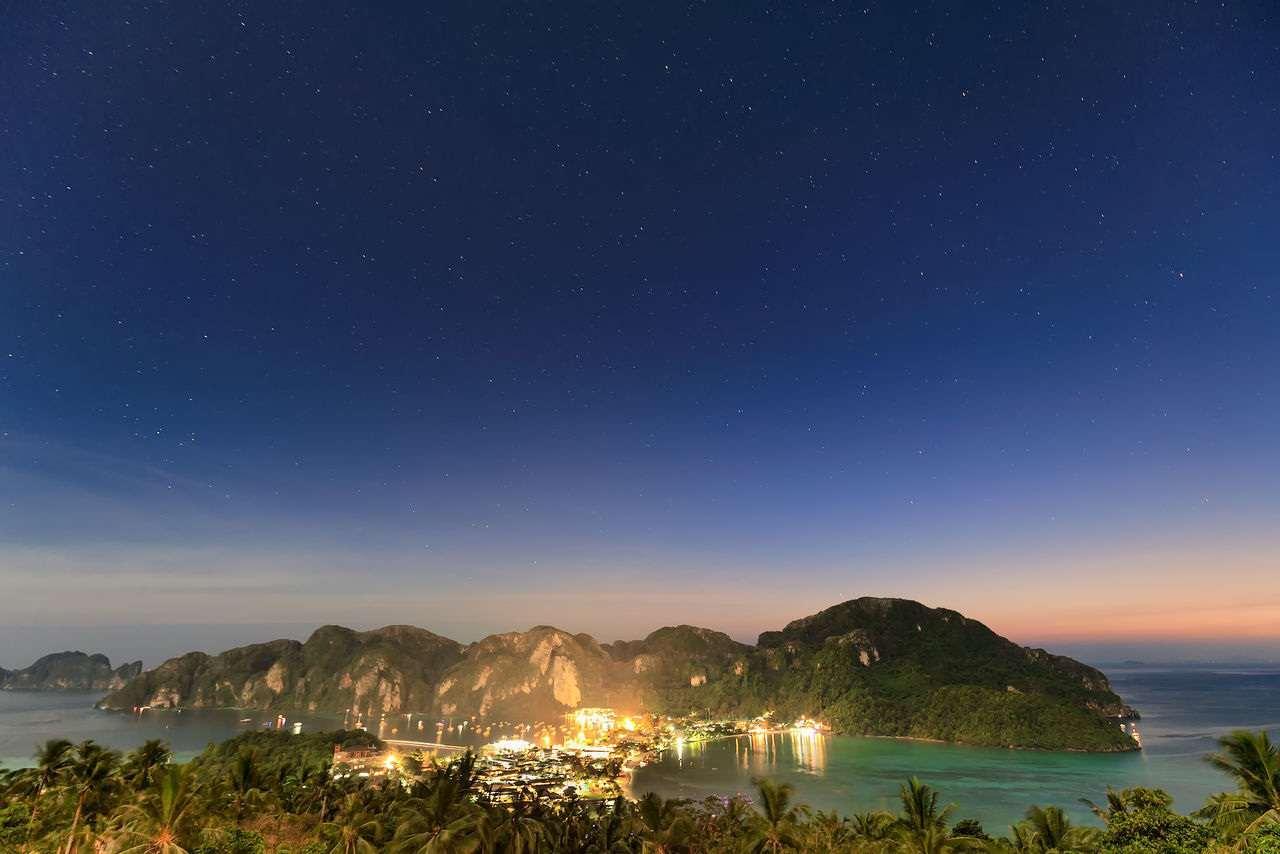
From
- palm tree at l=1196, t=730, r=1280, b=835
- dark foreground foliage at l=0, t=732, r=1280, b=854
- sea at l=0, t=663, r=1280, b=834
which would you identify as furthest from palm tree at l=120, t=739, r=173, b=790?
palm tree at l=1196, t=730, r=1280, b=835

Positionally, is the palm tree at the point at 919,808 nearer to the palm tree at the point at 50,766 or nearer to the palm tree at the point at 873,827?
the palm tree at the point at 873,827

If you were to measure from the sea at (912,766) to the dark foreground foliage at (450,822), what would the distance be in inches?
1305

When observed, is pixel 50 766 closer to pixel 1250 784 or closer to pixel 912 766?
pixel 1250 784

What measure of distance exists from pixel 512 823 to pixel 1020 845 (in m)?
25.1

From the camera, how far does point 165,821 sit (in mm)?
21031

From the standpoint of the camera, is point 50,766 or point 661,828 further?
point 50,766

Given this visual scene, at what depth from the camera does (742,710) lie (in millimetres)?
175750

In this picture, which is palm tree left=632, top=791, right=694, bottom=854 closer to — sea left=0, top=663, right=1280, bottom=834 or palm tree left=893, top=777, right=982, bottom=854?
palm tree left=893, top=777, right=982, bottom=854

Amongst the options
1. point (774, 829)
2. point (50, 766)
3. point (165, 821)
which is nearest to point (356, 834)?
point (165, 821)

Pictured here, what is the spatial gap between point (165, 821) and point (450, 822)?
10.3 m

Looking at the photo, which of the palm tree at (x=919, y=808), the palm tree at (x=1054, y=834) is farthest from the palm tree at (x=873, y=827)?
the palm tree at (x=1054, y=834)

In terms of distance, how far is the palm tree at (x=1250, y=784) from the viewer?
Result: 21609 millimetres

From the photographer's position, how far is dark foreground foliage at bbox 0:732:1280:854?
21750 mm

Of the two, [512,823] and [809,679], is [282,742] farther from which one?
[809,679]
